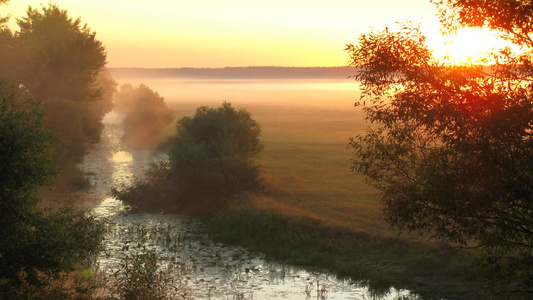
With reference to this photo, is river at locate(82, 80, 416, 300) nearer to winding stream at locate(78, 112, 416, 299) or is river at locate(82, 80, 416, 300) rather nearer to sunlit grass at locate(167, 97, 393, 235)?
winding stream at locate(78, 112, 416, 299)

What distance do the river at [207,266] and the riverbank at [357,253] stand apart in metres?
0.93

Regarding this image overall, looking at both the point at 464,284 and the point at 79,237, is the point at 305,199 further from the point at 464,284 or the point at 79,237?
the point at 79,237

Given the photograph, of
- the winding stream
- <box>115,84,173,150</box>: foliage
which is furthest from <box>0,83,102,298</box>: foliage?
<box>115,84,173,150</box>: foliage

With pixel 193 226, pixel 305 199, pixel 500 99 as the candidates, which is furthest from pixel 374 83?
pixel 305 199

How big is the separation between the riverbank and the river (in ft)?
3.05

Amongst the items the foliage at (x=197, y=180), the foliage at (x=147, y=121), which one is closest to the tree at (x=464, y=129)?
the foliage at (x=197, y=180)

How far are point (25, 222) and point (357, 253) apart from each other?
18350 millimetres

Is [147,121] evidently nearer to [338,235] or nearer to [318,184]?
[318,184]

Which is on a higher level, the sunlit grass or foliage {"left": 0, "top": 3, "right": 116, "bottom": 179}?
foliage {"left": 0, "top": 3, "right": 116, "bottom": 179}

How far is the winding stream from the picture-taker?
84.8 feet

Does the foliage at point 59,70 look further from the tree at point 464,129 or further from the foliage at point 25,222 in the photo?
the tree at point 464,129

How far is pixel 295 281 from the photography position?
91.6ft

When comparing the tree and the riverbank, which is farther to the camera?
the riverbank

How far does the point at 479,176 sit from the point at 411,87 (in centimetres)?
376
